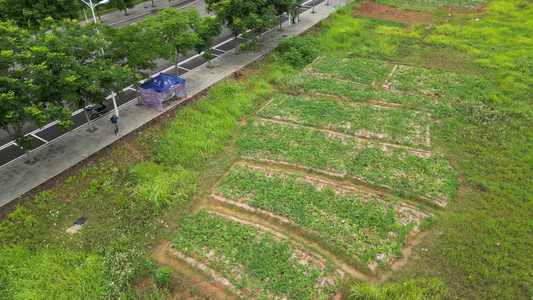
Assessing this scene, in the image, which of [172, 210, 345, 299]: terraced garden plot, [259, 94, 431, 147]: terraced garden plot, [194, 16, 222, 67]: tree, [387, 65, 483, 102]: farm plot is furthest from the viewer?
[194, 16, 222, 67]: tree

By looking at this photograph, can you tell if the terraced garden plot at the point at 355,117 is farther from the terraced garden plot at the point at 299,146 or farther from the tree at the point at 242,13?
the tree at the point at 242,13

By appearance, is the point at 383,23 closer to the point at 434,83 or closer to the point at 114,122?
the point at 434,83

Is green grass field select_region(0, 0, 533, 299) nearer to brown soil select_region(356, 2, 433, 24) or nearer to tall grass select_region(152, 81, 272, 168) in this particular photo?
tall grass select_region(152, 81, 272, 168)

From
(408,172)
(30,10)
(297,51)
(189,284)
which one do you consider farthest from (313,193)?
(30,10)

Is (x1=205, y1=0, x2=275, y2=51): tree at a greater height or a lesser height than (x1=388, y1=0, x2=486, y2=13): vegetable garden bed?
greater

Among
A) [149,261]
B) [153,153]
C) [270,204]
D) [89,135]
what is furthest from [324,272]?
[89,135]

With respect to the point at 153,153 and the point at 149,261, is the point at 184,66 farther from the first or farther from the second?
the point at 149,261

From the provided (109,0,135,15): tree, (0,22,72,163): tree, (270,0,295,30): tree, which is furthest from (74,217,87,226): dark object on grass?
(109,0,135,15): tree
